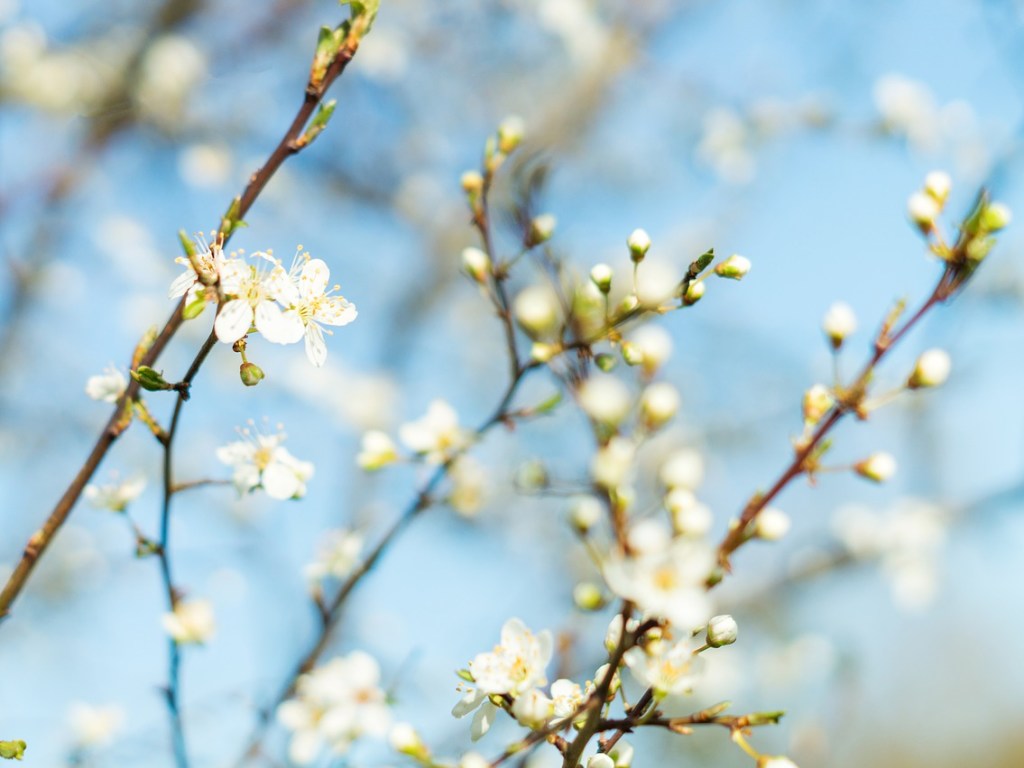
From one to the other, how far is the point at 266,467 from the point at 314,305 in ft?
0.92

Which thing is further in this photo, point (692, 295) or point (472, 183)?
point (472, 183)

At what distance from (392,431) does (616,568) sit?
20.1 feet

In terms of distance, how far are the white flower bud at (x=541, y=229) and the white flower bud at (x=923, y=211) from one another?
58cm

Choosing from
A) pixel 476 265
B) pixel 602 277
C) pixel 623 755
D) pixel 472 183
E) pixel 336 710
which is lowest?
pixel 623 755

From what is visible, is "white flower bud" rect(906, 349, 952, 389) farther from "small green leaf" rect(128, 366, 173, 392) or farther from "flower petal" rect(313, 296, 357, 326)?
"small green leaf" rect(128, 366, 173, 392)

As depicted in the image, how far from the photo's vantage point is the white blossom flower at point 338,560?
1653mm

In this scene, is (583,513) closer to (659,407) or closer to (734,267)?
(659,407)

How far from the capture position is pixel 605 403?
93 cm

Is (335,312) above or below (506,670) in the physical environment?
above

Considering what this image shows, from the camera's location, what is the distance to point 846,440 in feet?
21.0

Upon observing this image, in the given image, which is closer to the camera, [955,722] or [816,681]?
[816,681]

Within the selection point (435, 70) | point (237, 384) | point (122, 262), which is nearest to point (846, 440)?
point (435, 70)

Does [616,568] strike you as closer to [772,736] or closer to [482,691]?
[482,691]

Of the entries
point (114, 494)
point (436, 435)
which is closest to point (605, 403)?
point (436, 435)
